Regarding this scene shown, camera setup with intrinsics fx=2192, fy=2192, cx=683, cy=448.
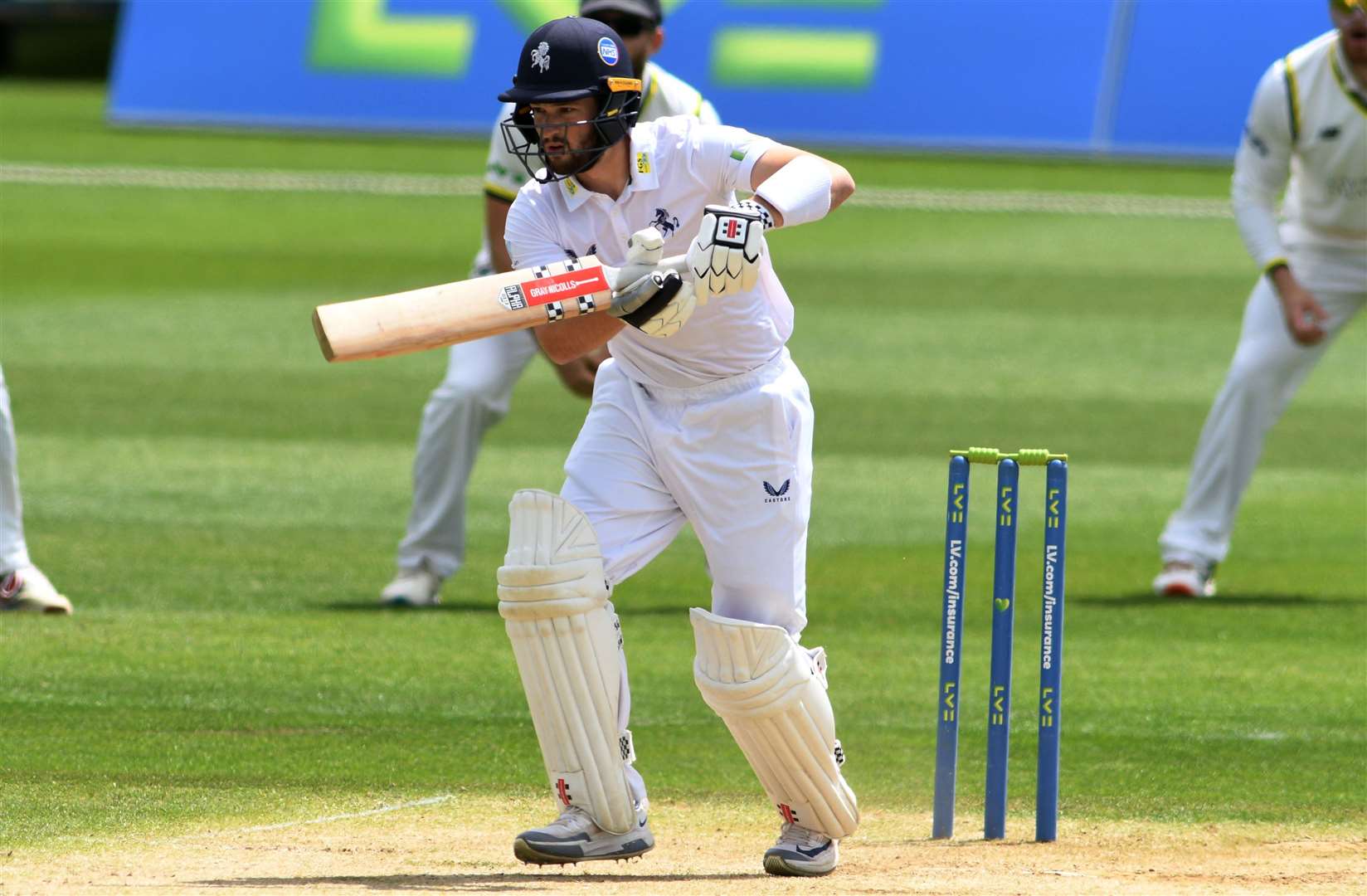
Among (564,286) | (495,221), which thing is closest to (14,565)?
(495,221)

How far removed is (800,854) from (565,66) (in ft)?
5.13

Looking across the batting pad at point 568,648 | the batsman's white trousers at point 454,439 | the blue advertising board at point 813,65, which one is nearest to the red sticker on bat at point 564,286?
the batting pad at point 568,648

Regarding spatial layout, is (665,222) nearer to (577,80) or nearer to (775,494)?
(577,80)

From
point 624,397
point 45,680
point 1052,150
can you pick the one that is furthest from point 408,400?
point 1052,150

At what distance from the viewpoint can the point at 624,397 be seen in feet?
14.4

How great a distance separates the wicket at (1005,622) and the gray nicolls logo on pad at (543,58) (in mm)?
1111

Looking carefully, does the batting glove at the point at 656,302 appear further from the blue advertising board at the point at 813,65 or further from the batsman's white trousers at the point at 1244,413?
the blue advertising board at the point at 813,65

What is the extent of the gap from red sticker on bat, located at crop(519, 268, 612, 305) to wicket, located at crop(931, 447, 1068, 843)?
2.76 feet

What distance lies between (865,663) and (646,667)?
0.64 metres

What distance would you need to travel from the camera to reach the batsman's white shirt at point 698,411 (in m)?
4.23

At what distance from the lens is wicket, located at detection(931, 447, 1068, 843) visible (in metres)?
4.28

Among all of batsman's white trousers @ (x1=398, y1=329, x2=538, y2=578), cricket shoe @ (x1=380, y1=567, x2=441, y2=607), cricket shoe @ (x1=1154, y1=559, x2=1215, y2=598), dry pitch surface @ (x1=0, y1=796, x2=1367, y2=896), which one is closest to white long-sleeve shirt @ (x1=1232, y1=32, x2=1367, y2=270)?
cricket shoe @ (x1=1154, y1=559, x2=1215, y2=598)

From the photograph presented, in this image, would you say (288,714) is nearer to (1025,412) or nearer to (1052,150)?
(1025,412)

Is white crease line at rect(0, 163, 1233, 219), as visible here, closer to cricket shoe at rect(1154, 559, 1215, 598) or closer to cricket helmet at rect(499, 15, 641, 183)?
cricket shoe at rect(1154, 559, 1215, 598)
